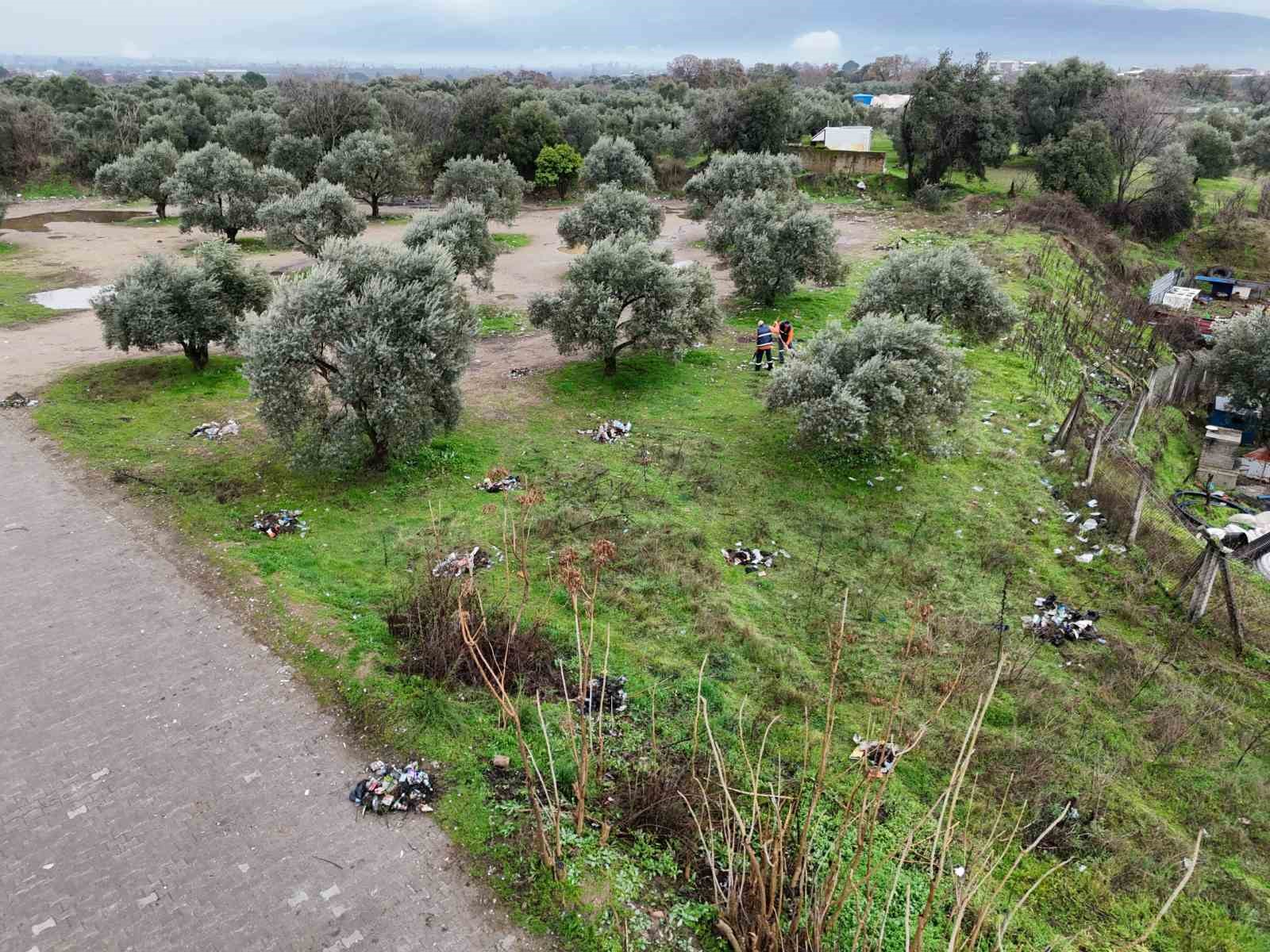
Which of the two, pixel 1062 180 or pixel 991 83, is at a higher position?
pixel 991 83

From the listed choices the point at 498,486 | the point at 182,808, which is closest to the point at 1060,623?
the point at 498,486

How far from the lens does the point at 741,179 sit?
3203 cm

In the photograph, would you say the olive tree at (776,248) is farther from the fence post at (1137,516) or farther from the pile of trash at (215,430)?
the pile of trash at (215,430)

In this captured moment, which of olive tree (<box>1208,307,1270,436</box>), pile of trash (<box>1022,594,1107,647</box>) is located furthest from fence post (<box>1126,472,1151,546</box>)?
olive tree (<box>1208,307,1270,436</box>)

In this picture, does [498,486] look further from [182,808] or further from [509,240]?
[509,240]

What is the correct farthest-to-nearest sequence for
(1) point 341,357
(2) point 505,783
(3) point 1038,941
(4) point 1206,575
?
(1) point 341,357, (4) point 1206,575, (2) point 505,783, (3) point 1038,941

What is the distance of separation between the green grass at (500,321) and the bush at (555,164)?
20.1 m

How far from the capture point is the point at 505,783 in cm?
871

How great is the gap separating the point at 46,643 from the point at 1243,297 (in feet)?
142

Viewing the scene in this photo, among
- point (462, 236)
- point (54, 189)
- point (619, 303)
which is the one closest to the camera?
point (619, 303)

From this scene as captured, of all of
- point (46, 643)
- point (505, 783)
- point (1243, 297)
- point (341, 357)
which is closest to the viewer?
point (505, 783)

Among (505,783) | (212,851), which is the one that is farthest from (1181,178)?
(212,851)

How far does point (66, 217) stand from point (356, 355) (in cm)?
3485

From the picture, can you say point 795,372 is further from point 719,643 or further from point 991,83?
point 991,83
